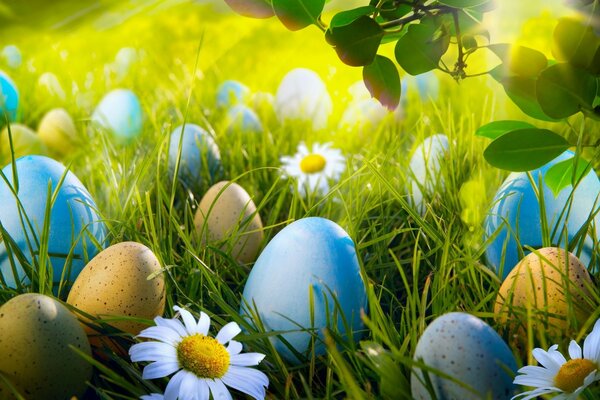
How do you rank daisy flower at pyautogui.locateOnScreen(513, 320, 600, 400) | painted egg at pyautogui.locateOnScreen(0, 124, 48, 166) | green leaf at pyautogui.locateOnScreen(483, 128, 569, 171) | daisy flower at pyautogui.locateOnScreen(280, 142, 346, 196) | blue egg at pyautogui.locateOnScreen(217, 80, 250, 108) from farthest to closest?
blue egg at pyautogui.locateOnScreen(217, 80, 250, 108)
painted egg at pyautogui.locateOnScreen(0, 124, 48, 166)
daisy flower at pyautogui.locateOnScreen(280, 142, 346, 196)
green leaf at pyautogui.locateOnScreen(483, 128, 569, 171)
daisy flower at pyautogui.locateOnScreen(513, 320, 600, 400)

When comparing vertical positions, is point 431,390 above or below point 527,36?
below

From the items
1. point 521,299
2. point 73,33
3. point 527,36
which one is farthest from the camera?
point 73,33

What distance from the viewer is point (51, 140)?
135 centimetres

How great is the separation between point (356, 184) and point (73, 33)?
189 cm

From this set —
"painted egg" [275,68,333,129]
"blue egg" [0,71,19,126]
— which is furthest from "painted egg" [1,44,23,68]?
"painted egg" [275,68,333,129]

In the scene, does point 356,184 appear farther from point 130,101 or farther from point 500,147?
point 130,101

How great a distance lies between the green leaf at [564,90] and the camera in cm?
55

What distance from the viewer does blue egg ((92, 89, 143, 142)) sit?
129cm

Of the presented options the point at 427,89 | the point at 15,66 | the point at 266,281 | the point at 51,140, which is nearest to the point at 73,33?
the point at 15,66

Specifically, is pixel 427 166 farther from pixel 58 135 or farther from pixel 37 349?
pixel 58 135

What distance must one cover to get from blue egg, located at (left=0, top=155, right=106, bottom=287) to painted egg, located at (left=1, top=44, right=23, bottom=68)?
134cm

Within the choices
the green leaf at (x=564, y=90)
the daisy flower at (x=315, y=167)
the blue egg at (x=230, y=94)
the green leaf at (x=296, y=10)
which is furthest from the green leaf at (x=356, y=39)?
the blue egg at (x=230, y=94)

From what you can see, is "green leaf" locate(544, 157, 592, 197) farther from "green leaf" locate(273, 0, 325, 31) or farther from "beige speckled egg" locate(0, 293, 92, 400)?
"beige speckled egg" locate(0, 293, 92, 400)

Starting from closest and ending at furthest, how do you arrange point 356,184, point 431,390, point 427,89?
point 431,390
point 356,184
point 427,89
